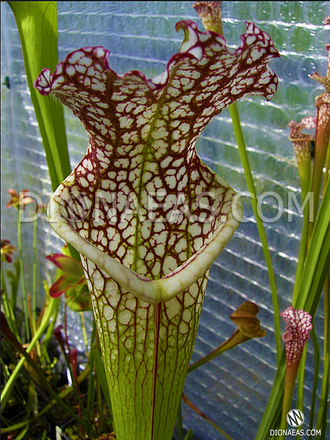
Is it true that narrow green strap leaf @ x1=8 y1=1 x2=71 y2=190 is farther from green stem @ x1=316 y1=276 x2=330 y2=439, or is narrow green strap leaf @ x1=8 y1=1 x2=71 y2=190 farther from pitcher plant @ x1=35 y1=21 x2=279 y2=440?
green stem @ x1=316 y1=276 x2=330 y2=439

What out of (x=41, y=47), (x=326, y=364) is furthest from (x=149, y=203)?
(x=326, y=364)

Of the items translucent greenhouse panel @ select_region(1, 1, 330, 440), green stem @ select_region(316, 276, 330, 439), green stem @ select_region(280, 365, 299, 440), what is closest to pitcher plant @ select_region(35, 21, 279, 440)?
green stem @ select_region(280, 365, 299, 440)

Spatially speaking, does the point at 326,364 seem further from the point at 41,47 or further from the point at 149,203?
the point at 41,47

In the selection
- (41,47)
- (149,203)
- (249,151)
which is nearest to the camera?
(149,203)

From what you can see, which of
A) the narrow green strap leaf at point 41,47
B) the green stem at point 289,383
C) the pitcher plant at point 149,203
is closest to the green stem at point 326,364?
the green stem at point 289,383

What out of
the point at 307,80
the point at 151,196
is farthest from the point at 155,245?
the point at 307,80
